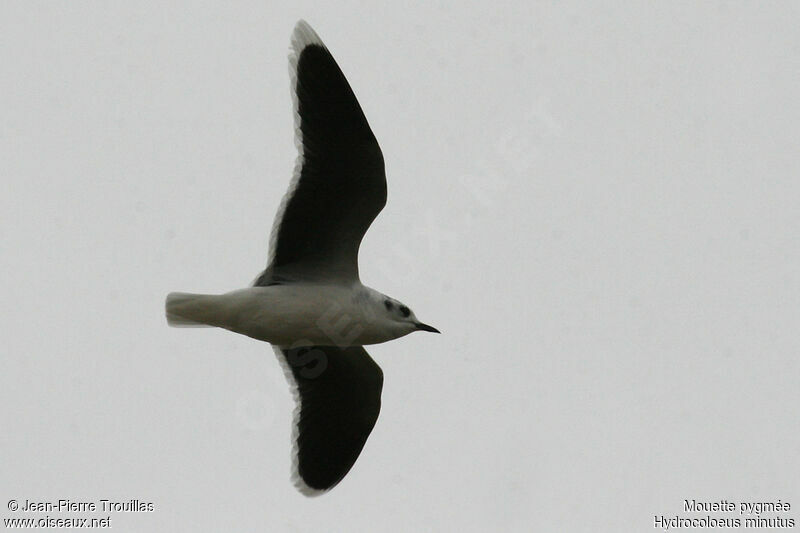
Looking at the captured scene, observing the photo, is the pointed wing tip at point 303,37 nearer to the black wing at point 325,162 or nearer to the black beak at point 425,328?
the black wing at point 325,162

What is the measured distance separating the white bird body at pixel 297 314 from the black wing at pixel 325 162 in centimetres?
27

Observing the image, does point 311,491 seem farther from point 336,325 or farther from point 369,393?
point 336,325

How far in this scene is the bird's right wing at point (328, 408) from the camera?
33.9ft

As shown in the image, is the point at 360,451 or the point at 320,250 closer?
the point at 320,250

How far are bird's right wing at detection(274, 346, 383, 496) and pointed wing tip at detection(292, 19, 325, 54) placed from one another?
259 centimetres

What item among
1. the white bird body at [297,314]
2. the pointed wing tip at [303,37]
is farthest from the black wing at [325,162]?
the white bird body at [297,314]

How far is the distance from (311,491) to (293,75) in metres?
3.52

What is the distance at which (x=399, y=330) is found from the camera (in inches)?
385

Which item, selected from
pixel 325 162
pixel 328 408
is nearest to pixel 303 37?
pixel 325 162

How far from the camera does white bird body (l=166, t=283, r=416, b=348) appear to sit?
9.31m

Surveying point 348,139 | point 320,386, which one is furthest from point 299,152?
point 320,386

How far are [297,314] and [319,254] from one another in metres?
0.52

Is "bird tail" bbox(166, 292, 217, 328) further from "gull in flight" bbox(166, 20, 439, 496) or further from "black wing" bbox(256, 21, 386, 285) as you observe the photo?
"black wing" bbox(256, 21, 386, 285)

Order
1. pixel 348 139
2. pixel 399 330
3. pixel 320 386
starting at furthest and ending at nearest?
1. pixel 320 386
2. pixel 399 330
3. pixel 348 139
